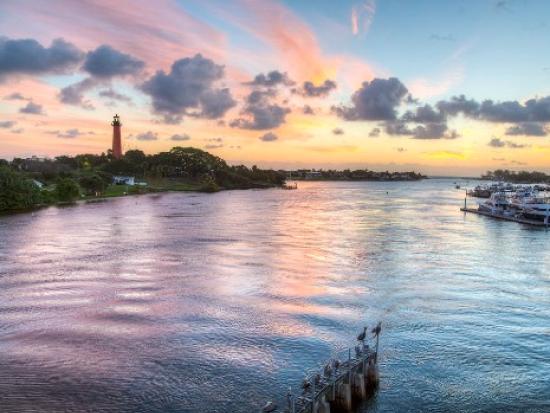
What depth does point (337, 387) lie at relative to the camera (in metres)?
23.4

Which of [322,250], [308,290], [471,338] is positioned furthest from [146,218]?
[471,338]

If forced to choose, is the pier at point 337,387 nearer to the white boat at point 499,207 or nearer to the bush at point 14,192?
the bush at point 14,192

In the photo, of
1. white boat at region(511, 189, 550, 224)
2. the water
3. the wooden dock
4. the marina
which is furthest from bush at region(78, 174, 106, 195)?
white boat at region(511, 189, 550, 224)

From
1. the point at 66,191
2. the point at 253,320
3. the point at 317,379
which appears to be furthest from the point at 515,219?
the point at 66,191

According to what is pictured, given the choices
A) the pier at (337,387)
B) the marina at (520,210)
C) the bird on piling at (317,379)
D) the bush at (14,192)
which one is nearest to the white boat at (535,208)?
the marina at (520,210)

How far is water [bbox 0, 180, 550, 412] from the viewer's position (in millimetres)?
25672

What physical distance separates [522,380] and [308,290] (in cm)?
2045

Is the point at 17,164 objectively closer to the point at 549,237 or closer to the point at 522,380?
the point at 549,237

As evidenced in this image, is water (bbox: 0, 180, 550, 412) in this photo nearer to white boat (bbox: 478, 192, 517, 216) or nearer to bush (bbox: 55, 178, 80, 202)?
white boat (bbox: 478, 192, 517, 216)

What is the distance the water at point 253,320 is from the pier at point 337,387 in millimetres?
1055

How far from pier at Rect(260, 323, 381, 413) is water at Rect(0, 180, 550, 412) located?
1055 millimetres

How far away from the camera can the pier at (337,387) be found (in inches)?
824

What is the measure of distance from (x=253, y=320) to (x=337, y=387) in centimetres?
1342

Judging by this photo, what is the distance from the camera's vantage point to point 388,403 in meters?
24.8
